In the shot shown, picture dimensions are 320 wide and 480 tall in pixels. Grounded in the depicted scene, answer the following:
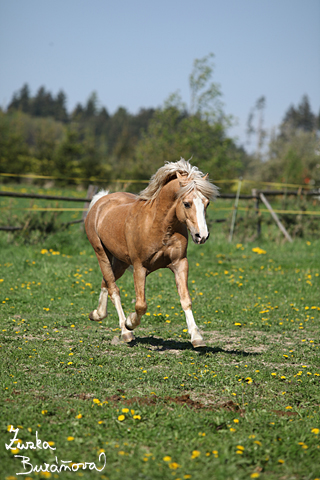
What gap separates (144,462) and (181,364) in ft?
7.47

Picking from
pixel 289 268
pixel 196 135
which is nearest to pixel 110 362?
pixel 289 268

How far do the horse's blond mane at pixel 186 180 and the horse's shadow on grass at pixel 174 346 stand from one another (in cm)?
207

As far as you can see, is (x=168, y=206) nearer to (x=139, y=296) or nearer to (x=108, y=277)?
(x=139, y=296)

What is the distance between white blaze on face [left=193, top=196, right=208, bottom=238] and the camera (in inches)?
183

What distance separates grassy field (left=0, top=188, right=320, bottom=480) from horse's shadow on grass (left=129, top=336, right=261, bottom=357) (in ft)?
0.09

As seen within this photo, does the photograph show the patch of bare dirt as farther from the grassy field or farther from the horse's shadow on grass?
the horse's shadow on grass

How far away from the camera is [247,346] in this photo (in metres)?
6.46

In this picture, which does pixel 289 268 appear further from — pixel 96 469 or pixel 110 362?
pixel 96 469

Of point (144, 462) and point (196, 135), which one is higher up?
point (196, 135)

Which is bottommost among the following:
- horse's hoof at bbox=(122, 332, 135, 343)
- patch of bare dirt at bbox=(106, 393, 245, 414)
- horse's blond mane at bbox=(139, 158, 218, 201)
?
horse's hoof at bbox=(122, 332, 135, 343)

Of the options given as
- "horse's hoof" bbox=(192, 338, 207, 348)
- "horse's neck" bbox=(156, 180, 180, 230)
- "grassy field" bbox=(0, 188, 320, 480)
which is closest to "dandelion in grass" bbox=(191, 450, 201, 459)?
"grassy field" bbox=(0, 188, 320, 480)

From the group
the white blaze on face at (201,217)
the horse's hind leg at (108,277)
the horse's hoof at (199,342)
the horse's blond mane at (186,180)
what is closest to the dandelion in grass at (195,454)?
the horse's hoof at (199,342)

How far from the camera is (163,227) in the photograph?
5422mm

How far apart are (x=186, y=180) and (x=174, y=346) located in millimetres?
2464
